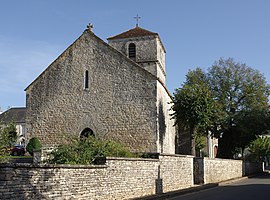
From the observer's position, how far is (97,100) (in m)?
25.4

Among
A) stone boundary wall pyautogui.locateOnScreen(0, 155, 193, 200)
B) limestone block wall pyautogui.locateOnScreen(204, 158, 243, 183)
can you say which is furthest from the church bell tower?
stone boundary wall pyautogui.locateOnScreen(0, 155, 193, 200)

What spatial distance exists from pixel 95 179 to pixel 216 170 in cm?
1473

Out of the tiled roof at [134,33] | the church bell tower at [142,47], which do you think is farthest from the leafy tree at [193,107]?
the tiled roof at [134,33]

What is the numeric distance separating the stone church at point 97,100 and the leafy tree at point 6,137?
1451cm

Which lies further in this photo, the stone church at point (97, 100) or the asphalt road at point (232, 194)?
the stone church at point (97, 100)

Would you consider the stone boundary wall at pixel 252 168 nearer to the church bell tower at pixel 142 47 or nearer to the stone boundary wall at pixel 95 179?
the church bell tower at pixel 142 47

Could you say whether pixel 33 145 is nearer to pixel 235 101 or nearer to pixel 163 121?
pixel 163 121

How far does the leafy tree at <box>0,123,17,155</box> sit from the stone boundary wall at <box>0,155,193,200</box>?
119cm

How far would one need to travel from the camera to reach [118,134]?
964 inches

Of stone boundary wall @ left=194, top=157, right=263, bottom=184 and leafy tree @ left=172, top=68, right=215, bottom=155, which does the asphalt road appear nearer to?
stone boundary wall @ left=194, top=157, right=263, bottom=184

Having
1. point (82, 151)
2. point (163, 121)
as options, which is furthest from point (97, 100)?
point (82, 151)

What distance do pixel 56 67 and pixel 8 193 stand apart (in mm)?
19204

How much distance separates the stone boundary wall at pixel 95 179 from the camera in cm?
848

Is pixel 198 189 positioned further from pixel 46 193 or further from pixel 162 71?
pixel 162 71
